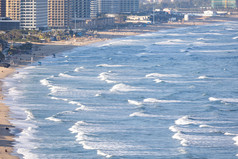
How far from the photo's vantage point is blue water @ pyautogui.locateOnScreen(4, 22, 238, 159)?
5341cm

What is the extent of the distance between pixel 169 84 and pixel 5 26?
111644 mm

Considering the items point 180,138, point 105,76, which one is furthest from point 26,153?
point 105,76

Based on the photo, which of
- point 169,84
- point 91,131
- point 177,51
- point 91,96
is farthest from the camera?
point 177,51

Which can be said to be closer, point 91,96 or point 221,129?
point 221,129

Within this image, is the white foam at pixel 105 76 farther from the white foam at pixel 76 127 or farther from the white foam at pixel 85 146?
the white foam at pixel 85 146

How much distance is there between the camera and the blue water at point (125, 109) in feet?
175

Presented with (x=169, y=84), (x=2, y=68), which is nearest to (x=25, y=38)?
(x=2, y=68)

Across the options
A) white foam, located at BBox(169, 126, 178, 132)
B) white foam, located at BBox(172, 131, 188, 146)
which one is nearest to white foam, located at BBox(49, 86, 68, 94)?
white foam, located at BBox(169, 126, 178, 132)

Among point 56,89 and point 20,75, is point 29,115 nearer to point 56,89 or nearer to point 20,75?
point 56,89

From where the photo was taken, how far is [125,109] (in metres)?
70.7

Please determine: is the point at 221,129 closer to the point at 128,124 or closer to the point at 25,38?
the point at 128,124

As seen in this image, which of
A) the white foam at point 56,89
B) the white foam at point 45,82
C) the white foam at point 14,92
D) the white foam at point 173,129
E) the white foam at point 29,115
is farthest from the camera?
the white foam at point 45,82

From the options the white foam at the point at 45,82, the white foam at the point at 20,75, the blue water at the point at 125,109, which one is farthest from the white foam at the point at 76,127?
the white foam at the point at 20,75

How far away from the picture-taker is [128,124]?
205 ft
